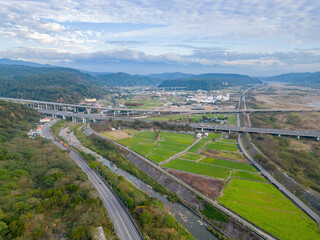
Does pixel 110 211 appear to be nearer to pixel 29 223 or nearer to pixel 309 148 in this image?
pixel 29 223

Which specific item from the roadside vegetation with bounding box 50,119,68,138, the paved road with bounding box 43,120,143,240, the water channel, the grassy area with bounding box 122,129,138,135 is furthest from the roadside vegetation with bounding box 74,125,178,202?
the grassy area with bounding box 122,129,138,135

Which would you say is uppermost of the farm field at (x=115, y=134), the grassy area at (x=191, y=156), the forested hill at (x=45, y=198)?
the forested hill at (x=45, y=198)

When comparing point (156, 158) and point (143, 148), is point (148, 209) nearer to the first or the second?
point (156, 158)

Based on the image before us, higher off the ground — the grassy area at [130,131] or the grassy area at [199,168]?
the grassy area at [199,168]

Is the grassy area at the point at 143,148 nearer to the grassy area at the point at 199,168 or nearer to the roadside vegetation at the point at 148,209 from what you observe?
the roadside vegetation at the point at 148,209

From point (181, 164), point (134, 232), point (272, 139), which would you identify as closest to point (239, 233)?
point (134, 232)

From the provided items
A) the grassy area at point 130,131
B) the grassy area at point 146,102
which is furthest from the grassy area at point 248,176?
the grassy area at point 146,102

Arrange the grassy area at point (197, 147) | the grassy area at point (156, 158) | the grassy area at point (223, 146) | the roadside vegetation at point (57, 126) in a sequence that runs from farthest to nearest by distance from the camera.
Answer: the roadside vegetation at point (57, 126), the grassy area at point (223, 146), the grassy area at point (197, 147), the grassy area at point (156, 158)
